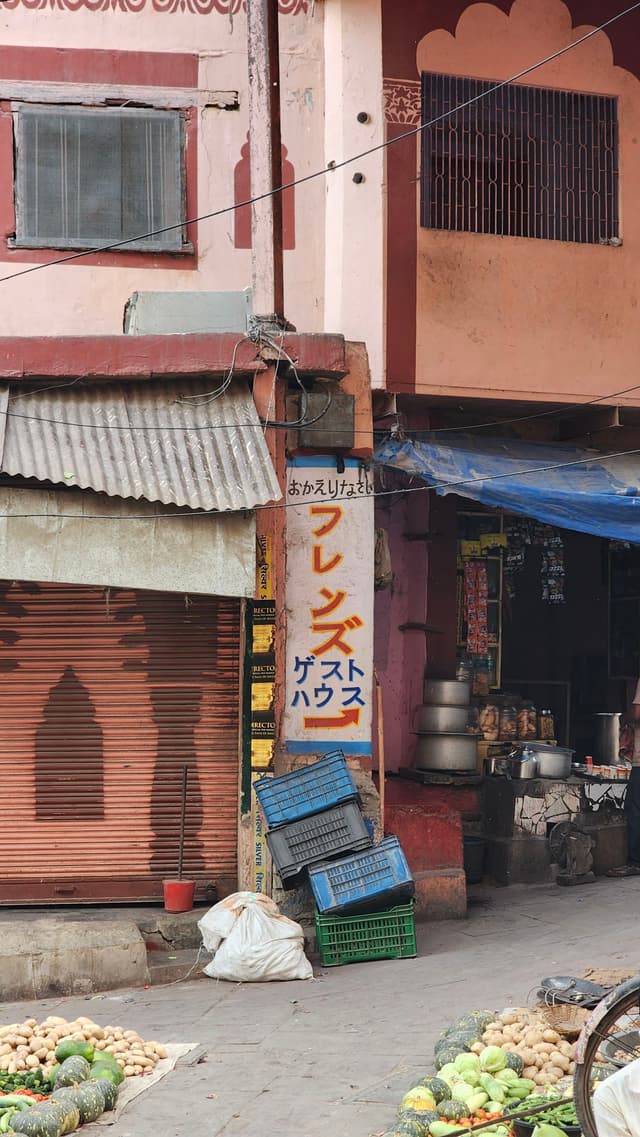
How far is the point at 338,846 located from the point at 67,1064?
3.19 m

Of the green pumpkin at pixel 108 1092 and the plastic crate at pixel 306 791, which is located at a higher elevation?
the plastic crate at pixel 306 791

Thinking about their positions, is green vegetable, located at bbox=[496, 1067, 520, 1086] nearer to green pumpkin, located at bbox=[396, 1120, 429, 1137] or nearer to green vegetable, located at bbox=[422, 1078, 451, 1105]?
green vegetable, located at bbox=[422, 1078, 451, 1105]

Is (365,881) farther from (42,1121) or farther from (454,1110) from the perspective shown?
(42,1121)

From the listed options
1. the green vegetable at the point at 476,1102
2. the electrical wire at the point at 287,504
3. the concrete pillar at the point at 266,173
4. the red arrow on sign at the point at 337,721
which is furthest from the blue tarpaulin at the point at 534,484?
the green vegetable at the point at 476,1102

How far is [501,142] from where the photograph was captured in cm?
1121

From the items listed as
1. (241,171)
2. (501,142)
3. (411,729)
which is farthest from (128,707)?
(501,142)

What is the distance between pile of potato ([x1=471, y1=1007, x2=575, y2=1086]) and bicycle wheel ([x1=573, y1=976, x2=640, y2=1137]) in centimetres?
117

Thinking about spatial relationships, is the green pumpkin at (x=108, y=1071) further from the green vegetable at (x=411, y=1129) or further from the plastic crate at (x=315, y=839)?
the plastic crate at (x=315, y=839)

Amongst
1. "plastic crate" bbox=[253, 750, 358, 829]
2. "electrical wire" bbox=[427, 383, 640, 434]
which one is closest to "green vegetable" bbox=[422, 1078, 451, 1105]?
"plastic crate" bbox=[253, 750, 358, 829]

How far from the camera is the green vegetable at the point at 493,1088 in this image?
5.56 meters

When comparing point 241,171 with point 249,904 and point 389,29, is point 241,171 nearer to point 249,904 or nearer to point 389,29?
point 389,29

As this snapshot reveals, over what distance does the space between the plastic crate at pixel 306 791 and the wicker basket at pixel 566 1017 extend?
9.55 ft

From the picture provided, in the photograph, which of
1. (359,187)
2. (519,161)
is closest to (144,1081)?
(359,187)

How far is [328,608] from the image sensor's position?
9.87m
